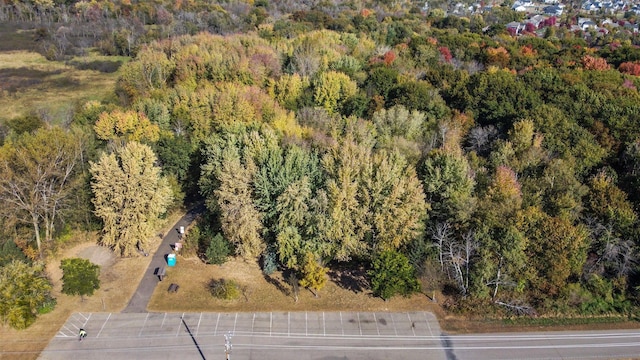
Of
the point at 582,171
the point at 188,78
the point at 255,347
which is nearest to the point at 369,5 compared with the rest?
the point at 188,78

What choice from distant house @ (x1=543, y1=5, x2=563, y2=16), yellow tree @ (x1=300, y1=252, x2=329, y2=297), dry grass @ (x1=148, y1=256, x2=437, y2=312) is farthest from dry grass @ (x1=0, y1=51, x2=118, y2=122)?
distant house @ (x1=543, y1=5, x2=563, y2=16)

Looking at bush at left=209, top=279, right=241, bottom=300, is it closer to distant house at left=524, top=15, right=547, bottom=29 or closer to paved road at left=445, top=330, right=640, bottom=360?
paved road at left=445, top=330, right=640, bottom=360

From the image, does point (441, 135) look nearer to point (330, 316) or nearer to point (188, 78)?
point (330, 316)

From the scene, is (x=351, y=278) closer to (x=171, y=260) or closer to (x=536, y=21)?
(x=171, y=260)

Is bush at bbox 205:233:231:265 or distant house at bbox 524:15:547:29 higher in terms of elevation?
distant house at bbox 524:15:547:29

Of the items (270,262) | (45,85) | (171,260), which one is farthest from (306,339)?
(45,85)
